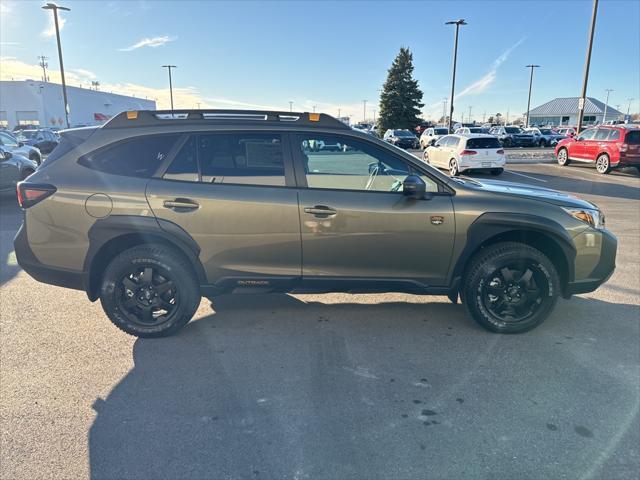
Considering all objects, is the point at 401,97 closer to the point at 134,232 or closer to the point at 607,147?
the point at 607,147

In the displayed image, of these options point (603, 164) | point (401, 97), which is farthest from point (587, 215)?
point (401, 97)

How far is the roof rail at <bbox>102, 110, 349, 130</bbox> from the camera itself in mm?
3678

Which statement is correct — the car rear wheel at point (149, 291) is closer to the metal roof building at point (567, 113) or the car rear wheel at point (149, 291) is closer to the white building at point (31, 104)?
the white building at point (31, 104)

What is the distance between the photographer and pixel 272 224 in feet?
11.6

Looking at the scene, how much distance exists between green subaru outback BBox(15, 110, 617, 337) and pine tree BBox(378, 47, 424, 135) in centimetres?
5103

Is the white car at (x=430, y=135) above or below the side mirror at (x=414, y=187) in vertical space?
above

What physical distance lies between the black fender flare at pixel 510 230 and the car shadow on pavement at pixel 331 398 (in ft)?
2.39

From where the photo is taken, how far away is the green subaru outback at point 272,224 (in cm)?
354

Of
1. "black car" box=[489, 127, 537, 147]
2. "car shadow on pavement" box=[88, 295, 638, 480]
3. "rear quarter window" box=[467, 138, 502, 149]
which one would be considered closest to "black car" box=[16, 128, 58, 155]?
"rear quarter window" box=[467, 138, 502, 149]

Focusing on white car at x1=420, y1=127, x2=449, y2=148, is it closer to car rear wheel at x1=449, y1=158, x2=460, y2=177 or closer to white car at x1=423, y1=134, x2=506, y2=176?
car rear wheel at x1=449, y1=158, x2=460, y2=177

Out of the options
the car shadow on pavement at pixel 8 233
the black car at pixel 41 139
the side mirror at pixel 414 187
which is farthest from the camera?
the black car at pixel 41 139

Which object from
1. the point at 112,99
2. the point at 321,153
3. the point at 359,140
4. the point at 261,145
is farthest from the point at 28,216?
the point at 112,99

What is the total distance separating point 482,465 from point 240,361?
1.85 metres

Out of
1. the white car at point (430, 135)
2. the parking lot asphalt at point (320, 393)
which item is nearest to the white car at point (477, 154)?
the parking lot asphalt at point (320, 393)
